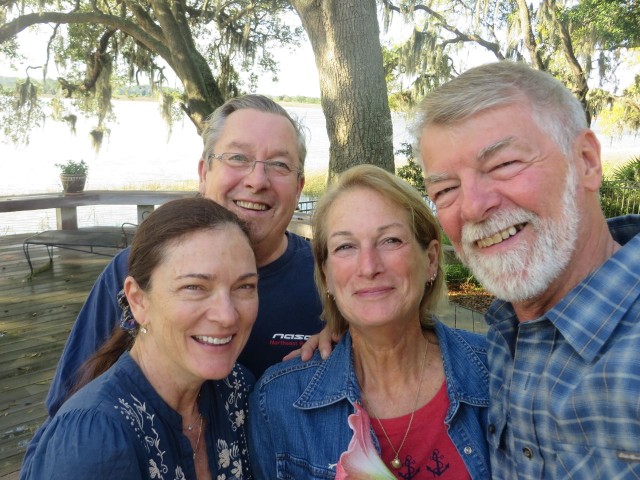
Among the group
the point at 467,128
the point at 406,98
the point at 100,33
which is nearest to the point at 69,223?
the point at 100,33

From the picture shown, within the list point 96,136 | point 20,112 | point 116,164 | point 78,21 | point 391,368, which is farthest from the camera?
point 116,164

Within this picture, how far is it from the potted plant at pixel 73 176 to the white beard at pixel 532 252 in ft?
36.7

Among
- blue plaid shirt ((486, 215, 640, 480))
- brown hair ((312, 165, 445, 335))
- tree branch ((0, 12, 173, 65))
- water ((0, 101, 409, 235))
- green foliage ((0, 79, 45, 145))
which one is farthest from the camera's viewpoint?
water ((0, 101, 409, 235))

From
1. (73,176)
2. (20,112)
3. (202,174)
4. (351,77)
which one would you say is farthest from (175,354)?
(20,112)

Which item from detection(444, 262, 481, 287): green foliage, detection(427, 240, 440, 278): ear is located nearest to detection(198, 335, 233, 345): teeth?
detection(427, 240, 440, 278): ear

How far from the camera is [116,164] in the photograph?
35906mm

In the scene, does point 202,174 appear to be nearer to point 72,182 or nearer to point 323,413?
point 323,413

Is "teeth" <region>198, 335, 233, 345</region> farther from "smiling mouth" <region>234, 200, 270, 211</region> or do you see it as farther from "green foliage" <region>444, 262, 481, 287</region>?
"green foliage" <region>444, 262, 481, 287</region>

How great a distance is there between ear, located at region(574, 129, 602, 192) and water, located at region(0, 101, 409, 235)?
5.01ft

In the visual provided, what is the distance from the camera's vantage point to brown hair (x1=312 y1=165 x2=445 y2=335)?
1.98 m

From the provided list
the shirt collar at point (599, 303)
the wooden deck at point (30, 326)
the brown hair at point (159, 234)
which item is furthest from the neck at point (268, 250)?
the wooden deck at point (30, 326)

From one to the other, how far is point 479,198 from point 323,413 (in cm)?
94

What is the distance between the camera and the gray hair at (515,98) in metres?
1.55

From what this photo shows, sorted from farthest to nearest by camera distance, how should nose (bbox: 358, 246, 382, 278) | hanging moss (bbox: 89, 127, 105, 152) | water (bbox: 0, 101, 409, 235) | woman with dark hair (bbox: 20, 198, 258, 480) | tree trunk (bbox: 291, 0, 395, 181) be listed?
1. water (bbox: 0, 101, 409, 235)
2. hanging moss (bbox: 89, 127, 105, 152)
3. tree trunk (bbox: 291, 0, 395, 181)
4. nose (bbox: 358, 246, 382, 278)
5. woman with dark hair (bbox: 20, 198, 258, 480)
